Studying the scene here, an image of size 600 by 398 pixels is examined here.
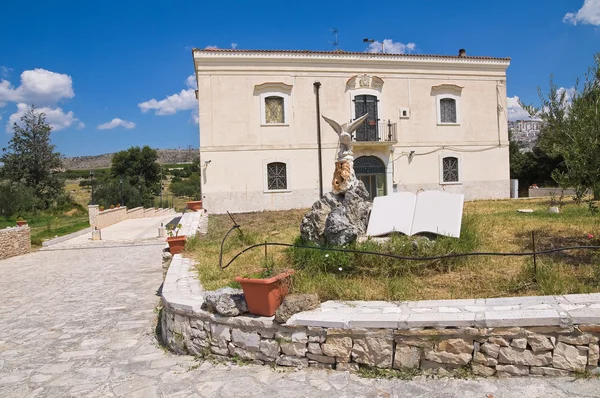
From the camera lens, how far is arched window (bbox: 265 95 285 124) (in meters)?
17.9

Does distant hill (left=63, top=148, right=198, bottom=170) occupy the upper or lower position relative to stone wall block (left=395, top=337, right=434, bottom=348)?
upper

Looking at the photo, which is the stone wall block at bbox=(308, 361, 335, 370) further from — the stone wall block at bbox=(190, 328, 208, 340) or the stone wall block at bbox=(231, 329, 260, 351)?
the stone wall block at bbox=(190, 328, 208, 340)

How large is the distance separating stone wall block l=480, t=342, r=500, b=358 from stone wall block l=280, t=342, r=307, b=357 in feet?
4.83

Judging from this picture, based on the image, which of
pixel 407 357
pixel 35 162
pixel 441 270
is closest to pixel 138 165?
pixel 35 162

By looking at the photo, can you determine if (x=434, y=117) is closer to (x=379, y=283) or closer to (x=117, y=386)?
(x=379, y=283)

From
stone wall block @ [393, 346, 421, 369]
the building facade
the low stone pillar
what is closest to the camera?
stone wall block @ [393, 346, 421, 369]

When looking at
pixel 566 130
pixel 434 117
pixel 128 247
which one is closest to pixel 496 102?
pixel 434 117

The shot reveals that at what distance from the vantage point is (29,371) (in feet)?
14.2

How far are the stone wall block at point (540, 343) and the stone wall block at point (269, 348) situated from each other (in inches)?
81.8

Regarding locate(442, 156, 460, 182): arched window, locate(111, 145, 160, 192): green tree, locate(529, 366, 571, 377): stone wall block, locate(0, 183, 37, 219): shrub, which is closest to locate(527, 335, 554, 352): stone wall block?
locate(529, 366, 571, 377): stone wall block

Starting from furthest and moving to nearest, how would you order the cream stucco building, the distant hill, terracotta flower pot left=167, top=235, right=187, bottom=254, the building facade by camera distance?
1. the distant hill
2. the building facade
3. the cream stucco building
4. terracotta flower pot left=167, top=235, right=187, bottom=254

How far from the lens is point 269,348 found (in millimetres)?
3904

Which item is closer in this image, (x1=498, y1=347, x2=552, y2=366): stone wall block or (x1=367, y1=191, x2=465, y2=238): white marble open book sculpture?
(x1=498, y1=347, x2=552, y2=366): stone wall block

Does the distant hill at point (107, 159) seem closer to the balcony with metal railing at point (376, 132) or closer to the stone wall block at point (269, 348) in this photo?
the balcony with metal railing at point (376, 132)
